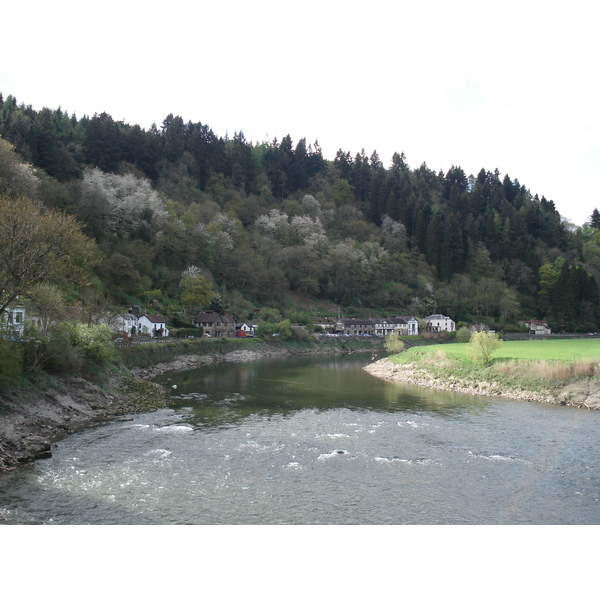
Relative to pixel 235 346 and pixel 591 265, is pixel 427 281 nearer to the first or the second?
pixel 591 265

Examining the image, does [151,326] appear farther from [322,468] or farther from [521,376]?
[322,468]

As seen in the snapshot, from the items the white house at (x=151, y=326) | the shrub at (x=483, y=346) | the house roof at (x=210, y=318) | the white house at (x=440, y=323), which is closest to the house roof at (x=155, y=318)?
the white house at (x=151, y=326)

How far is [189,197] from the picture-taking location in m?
Result: 101

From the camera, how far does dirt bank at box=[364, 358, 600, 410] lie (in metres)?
28.2

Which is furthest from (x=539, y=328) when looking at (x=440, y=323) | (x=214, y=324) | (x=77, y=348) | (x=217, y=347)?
(x=77, y=348)

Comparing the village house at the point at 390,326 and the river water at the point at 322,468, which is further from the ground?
the village house at the point at 390,326

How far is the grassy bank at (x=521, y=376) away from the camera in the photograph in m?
29.3

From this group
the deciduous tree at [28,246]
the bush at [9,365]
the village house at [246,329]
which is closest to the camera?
the deciduous tree at [28,246]

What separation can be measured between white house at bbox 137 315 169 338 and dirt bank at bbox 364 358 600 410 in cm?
2995

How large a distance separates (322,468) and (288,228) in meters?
92.0

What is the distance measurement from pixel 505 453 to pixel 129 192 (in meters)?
78.2

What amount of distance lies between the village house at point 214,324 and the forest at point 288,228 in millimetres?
3164

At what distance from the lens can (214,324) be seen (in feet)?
229

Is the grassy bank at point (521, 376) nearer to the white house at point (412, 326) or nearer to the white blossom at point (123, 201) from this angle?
the white house at point (412, 326)
